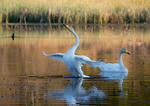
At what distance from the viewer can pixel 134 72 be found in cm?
1230

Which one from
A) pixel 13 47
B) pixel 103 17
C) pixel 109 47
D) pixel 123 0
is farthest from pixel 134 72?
pixel 123 0

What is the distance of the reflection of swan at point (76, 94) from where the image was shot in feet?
27.9

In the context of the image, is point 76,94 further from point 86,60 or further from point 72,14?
point 72,14

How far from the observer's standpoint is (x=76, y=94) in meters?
9.07

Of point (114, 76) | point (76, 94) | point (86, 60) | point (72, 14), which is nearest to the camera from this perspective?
point (76, 94)

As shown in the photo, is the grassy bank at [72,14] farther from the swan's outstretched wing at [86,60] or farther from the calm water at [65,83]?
the swan's outstretched wing at [86,60]

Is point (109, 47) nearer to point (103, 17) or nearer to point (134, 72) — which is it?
point (134, 72)

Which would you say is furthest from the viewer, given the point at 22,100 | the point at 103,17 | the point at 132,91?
the point at 103,17

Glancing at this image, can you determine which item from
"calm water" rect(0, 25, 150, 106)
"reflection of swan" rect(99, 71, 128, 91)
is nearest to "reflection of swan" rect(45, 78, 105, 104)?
"calm water" rect(0, 25, 150, 106)

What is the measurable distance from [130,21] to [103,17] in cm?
232

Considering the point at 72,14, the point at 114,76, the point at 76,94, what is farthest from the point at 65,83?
the point at 72,14

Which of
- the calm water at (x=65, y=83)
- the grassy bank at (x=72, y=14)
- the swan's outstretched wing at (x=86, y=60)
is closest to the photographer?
the calm water at (x=65, y=83)

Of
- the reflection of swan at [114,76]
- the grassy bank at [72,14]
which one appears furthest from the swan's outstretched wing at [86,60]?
the grassy bank at [72,14]

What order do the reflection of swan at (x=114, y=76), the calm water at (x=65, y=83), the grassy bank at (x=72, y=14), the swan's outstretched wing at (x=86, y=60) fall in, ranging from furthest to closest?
the grassy bank at (x=72, y=14), the reflection of swan at (x=114, y=76), the swan's outstretched wing at (x=86, y=60), the calm water at (x=65, y=83)
